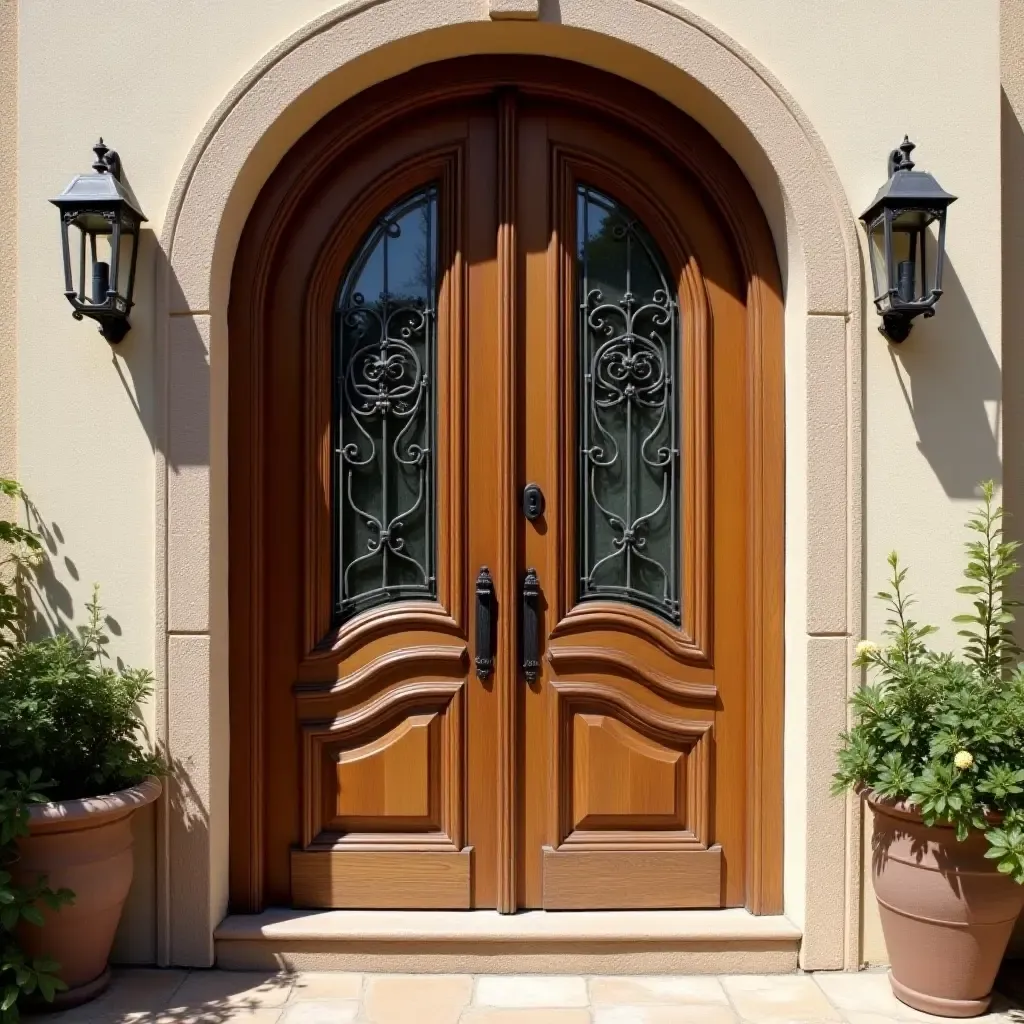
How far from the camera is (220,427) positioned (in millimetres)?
3350

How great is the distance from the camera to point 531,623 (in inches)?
135

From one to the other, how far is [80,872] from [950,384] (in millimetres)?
3180

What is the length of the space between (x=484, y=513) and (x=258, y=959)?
1.69 metres

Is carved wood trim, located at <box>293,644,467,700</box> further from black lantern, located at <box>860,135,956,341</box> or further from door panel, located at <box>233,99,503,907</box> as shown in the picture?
black lantern, located at <box>860,135,956,341</box>

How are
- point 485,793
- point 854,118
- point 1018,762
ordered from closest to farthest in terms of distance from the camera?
point 1018,762 → point 854,118 → point 485,793

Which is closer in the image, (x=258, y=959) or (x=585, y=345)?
(x=258, y=959)

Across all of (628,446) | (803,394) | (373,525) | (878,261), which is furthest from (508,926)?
(878,261)

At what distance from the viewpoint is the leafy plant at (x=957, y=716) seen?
8.96ft

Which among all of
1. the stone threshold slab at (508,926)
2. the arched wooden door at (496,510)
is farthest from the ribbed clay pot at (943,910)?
the arched wooden door at (496,510)

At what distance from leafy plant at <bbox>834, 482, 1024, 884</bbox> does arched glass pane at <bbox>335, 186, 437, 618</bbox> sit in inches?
60.6

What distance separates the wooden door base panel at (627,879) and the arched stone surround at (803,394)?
37 centimetres

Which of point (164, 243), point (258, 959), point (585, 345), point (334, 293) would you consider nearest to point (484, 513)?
point (585, 345)

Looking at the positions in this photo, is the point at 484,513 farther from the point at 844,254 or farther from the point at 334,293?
the point at 844,254

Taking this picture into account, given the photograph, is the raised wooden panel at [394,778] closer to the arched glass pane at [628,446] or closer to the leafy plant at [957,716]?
the arched glass pane at [628,446]
